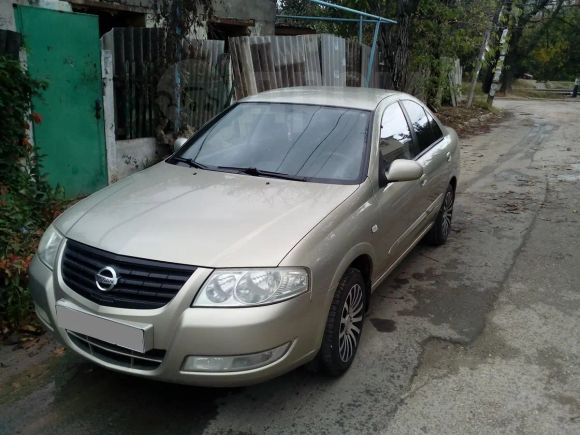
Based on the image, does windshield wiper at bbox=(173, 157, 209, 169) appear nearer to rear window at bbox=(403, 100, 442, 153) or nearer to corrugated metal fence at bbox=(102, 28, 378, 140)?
rear window at bbox=(403, 100, 442, 153)

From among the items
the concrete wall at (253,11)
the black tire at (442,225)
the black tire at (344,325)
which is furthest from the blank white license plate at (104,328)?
the concrete wall at (253,11)

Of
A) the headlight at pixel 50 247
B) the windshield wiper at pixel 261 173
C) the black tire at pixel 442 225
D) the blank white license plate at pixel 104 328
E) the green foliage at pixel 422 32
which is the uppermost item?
the green foliage at pixel 422 32

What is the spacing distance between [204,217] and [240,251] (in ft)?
1.33

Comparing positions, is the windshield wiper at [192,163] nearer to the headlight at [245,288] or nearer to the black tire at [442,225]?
the headlight at [245,288]

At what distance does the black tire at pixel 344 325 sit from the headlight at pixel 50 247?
5.04 ft

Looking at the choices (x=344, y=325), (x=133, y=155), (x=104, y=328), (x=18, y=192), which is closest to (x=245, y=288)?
(x=104, y=328)

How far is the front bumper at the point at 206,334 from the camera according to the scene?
249 centimetres

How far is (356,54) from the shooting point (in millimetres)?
11266

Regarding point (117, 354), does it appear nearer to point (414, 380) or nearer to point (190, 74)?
point (414, 380)

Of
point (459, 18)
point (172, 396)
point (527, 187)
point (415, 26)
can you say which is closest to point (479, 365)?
point (172, 396)

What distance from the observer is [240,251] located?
104 inches

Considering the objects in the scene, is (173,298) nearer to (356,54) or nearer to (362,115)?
(362,115)

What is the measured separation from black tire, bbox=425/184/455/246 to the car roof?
1.36 m

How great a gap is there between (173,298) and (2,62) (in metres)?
3.27
